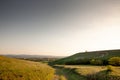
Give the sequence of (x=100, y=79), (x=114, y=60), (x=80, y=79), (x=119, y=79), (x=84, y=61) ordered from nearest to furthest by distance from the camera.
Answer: (x=119, y=79) → (x=100, y=79) → (x=80, y=79) → (x=114, y=60) → (x=84, y=61)

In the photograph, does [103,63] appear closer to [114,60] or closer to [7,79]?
[114,60]

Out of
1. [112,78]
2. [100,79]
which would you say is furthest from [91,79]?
[112,78]

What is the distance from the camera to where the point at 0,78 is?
25.7 m

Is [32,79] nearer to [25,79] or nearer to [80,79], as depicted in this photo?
[25,79]

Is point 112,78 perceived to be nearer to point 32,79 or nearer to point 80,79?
point 80,79

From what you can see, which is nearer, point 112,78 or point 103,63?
point 112,78

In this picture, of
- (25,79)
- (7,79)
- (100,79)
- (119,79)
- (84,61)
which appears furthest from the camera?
(84,61)

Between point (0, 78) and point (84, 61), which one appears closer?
point (0, 78)

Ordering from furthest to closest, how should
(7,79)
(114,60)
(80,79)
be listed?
1. (114,60)
2. (80,79)
3. (7,79)

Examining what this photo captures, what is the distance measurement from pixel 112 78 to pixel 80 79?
9029 millimetres

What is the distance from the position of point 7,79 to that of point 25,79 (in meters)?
3.62

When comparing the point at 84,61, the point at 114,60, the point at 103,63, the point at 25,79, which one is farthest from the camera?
the point at 84,61

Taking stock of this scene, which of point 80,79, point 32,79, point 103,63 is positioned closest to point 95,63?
point 103,63

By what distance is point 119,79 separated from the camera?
34375 millimetres
